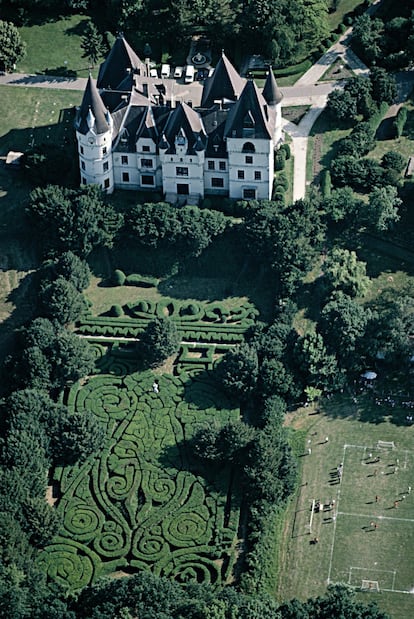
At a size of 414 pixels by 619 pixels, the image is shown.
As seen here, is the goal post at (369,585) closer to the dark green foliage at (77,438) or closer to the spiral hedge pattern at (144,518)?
the spiral hedge pattern at (144,518)

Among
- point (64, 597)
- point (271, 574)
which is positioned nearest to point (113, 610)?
point (64, 597)

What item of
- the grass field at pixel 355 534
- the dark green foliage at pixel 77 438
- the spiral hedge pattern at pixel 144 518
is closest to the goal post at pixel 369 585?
the grass field at pixel 355 534

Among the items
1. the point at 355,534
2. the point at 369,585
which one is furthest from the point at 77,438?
the point at 369,585

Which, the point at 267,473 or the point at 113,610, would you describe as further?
the point at 267,473

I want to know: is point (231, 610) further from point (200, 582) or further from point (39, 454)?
point (39, 454)

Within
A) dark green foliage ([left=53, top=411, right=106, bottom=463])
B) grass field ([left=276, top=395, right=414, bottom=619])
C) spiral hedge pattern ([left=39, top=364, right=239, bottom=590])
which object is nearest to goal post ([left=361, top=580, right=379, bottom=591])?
grass field ([left=276, top=395, right=414, bottom=619])

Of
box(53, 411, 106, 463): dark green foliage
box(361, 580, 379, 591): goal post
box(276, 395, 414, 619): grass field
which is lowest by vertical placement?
box(361, 580, 379, 591): goal post

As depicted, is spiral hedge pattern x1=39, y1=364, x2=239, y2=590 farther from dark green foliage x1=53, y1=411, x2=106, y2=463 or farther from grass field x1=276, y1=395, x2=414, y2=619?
grass field x1=276, y1=395, x2=414, y2=619
